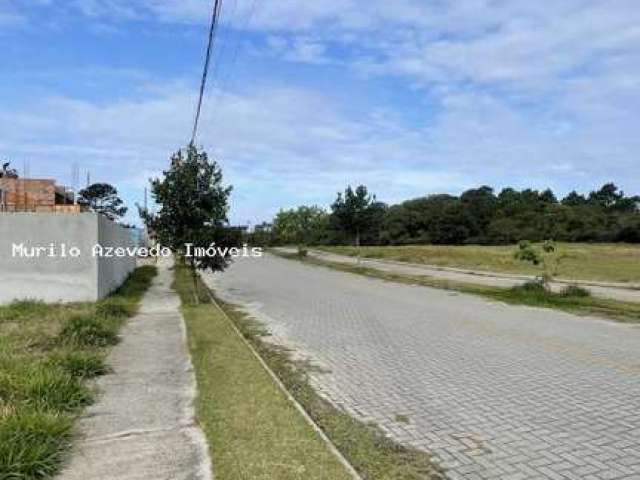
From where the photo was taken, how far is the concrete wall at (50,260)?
57.0 feet

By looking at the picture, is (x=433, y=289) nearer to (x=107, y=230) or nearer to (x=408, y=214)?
(x=107, y=230)

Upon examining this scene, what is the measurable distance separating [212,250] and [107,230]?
392cm

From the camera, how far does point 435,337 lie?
12.3 m

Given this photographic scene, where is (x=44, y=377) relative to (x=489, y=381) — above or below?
above

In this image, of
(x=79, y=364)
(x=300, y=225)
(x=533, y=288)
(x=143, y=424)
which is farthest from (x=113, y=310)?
(x=300, y=225)

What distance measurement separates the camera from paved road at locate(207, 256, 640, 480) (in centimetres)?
574

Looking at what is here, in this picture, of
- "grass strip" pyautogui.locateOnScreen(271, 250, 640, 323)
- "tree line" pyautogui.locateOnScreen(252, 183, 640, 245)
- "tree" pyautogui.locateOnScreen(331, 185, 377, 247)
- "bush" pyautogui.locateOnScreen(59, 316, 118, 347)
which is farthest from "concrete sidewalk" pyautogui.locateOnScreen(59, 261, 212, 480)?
"tree line" pyautogui.locateOnScreen(252, 183, 640, 245)

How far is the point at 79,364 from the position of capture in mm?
8648

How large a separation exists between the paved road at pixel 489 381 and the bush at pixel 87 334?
3032 mm

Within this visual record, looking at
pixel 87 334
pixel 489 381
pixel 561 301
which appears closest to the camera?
pixel 489 381

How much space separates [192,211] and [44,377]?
12100 mm

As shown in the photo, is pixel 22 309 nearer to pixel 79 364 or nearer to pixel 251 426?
pixel 79 364

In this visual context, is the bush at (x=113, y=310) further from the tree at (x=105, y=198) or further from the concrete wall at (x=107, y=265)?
the tree at (x=105, y=198)

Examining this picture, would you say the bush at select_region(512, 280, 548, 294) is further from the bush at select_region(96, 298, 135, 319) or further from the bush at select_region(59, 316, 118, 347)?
the bush at select_region(59, 316, 118, 347)
